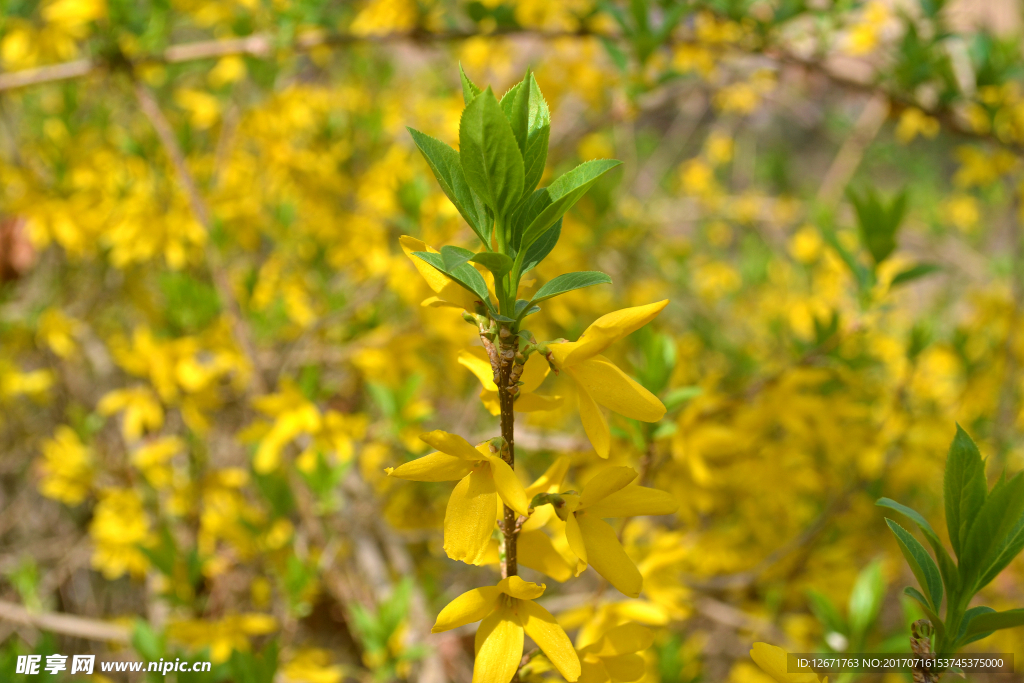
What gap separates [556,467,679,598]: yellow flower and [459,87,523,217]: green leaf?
0.31 metres

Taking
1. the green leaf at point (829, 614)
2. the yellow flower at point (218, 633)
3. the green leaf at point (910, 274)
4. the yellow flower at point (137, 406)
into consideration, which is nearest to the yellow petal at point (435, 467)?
the green leaf at point (829, 614)

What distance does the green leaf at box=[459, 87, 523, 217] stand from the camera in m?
0.56

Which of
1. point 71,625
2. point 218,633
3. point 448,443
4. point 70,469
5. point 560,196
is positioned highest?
point 560,196

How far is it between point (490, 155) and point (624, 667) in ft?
2.08

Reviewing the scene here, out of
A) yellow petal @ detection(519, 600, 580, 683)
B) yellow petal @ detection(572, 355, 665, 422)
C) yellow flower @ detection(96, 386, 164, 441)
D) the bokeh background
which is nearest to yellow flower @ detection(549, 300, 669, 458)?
yellow petal @ detection(572, 355, 665, 422)

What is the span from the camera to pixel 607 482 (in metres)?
0.65

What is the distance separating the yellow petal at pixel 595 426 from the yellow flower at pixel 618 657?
0.28 metres

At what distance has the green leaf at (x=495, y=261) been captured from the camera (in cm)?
58

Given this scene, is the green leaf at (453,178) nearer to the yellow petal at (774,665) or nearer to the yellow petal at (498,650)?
the yellow petal at (498,650)

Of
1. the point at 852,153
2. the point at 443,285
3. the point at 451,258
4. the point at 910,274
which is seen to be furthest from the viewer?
the point at 852,153

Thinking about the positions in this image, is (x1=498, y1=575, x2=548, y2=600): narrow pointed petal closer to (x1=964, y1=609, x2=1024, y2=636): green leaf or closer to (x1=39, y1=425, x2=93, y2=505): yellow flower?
(x1=964, y1=609, x2=1024, y2=636): green leaf

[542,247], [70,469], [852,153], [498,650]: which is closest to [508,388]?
[542,247]

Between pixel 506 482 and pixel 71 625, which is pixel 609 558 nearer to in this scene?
pixel 506 482

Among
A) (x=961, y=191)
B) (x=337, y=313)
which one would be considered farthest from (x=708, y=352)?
(x=961, y=191)
